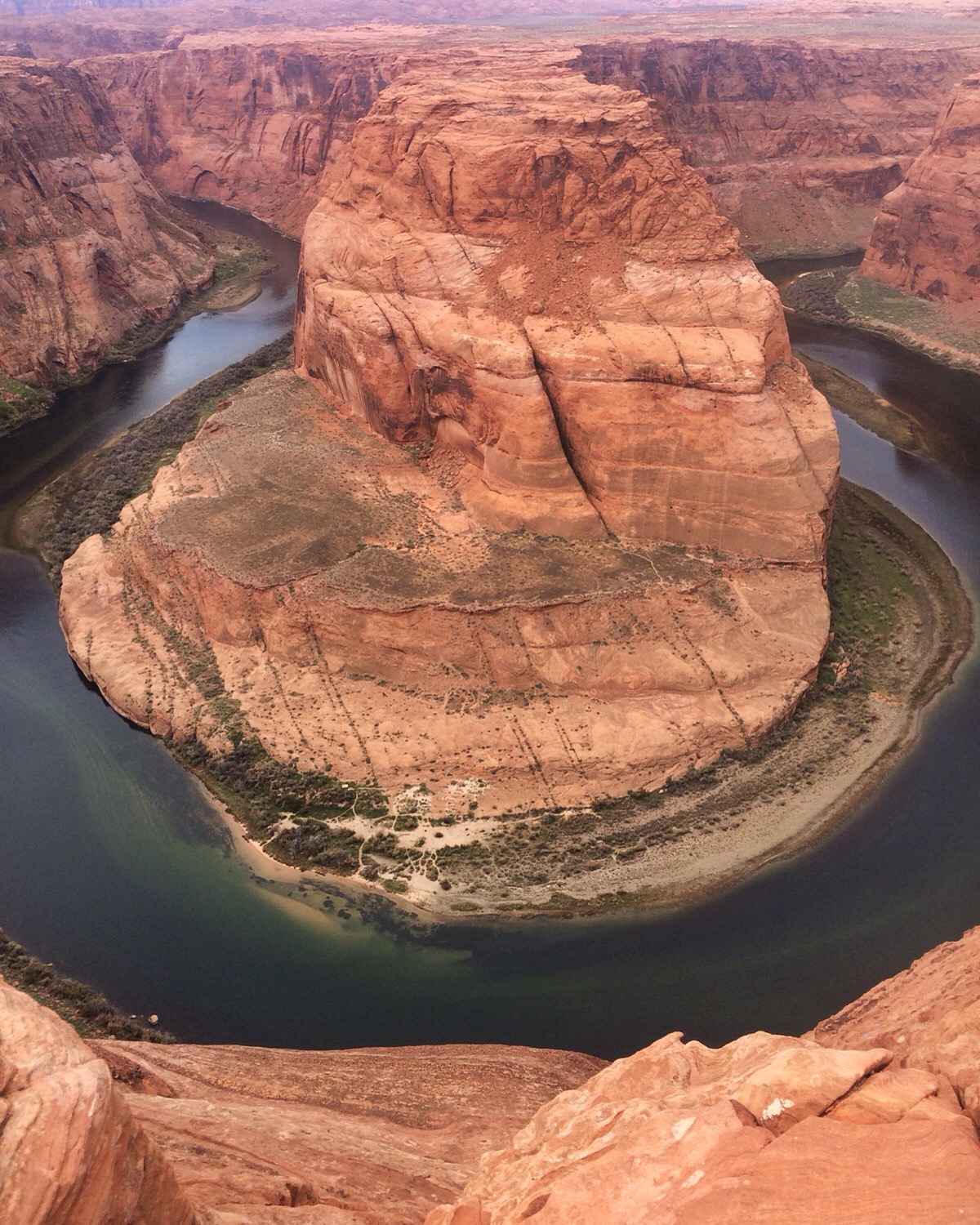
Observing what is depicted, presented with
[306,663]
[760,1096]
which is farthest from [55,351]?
[760,1096]

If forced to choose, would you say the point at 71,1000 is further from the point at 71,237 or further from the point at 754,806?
the point at 71,237

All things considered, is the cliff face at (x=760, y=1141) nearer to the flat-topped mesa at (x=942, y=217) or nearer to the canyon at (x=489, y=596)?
the canyon at (x=489, y=596)

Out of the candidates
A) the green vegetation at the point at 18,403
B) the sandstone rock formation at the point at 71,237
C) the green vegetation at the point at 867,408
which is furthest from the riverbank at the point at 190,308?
the green vegetation at the point at 867,408

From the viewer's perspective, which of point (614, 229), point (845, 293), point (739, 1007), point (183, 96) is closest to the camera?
point (739, 1007)

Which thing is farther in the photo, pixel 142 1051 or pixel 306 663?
pixel 306 663

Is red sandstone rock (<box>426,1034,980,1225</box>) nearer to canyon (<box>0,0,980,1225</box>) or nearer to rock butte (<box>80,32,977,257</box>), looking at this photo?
canyon (<box>0,0,980,1225</box>)

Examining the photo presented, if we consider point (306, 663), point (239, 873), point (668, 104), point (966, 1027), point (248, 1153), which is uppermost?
point (668, 104)

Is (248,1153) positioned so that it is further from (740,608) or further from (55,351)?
(55,351)
